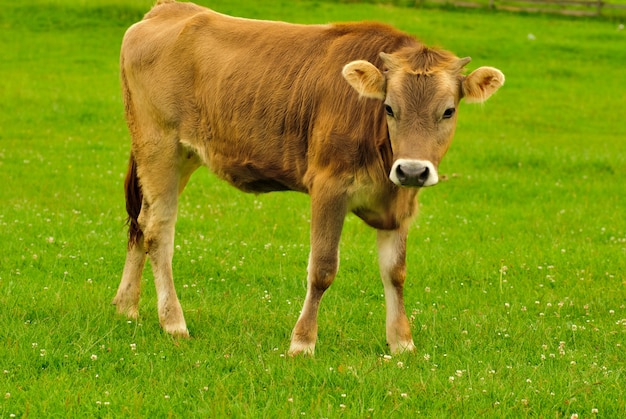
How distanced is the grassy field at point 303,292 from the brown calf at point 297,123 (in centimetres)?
61

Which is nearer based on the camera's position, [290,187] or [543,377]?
[543,377]

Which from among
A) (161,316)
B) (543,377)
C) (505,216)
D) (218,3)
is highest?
(543,377)

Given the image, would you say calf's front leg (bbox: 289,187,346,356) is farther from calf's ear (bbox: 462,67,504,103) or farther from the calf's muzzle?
calf's ear (bbox: 462,67,504,103)

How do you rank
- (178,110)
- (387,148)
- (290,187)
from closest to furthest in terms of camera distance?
(387,148) < (290,187) < (178,110)

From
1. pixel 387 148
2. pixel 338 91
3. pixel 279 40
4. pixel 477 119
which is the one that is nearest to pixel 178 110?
pixel 279 40

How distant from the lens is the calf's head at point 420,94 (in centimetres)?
659

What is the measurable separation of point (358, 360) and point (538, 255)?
4.58 m

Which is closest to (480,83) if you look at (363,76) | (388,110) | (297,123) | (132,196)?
(388,110)

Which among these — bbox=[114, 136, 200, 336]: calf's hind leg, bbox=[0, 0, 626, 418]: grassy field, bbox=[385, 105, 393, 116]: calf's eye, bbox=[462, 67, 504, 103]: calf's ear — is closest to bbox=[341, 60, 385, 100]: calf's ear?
bbox=[385, 105, 393, 116]: calf's eye

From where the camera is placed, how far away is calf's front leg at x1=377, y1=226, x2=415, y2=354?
294 inches

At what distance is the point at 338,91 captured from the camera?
7.30 m

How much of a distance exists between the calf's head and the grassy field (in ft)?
2.68

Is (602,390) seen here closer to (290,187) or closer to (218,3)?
(290,187)

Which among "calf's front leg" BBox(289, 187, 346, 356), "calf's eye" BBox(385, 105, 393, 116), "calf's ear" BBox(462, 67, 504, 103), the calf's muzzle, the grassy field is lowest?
the grassy field
